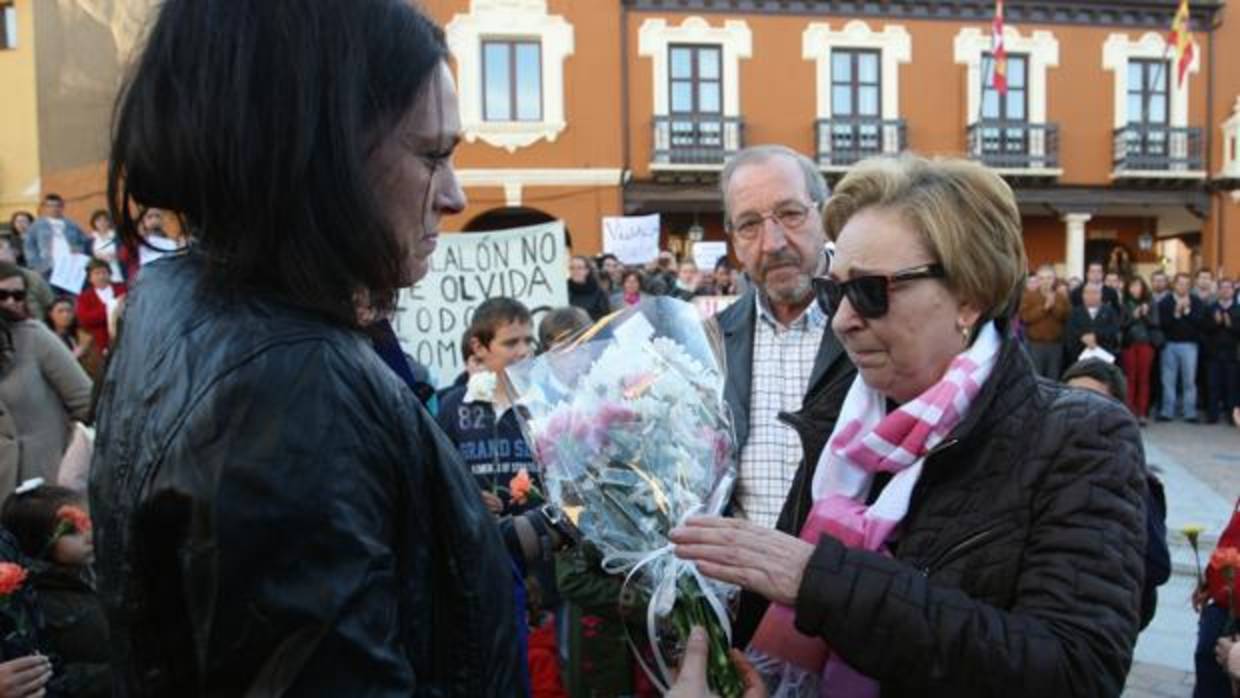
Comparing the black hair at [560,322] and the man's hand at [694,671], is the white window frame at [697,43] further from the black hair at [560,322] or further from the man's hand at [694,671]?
the man's hand at [694,671]

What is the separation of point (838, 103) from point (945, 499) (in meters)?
20.5

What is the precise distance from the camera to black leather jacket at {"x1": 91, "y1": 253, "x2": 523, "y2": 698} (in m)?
0.93

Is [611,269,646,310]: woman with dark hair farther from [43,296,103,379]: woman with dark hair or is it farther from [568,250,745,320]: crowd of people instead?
[43,296,103,379]: woman with dark hair

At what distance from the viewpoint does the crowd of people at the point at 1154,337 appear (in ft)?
40.4

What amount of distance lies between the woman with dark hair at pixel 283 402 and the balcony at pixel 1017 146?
21.4 metres

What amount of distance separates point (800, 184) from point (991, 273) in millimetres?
1345

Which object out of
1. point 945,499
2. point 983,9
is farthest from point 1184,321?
point 945,499

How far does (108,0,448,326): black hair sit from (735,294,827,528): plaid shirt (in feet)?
6.00

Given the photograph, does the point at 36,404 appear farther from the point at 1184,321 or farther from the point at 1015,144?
the point at 1015,144

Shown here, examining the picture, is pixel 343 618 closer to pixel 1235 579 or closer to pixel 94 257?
pixel 1235 579

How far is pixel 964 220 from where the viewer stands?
171 centimetres

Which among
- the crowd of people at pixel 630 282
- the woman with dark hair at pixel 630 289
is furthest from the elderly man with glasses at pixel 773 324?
the woman with dark hair at pixel 630 289

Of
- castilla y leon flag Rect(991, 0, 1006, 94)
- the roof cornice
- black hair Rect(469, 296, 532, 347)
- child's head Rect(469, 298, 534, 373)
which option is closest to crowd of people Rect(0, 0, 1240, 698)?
child's head Rect(469, 298, 534, 373)

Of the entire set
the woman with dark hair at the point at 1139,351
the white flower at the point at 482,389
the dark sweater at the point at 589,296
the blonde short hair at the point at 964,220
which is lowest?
the woman with dark hair at the point at 1139,351
